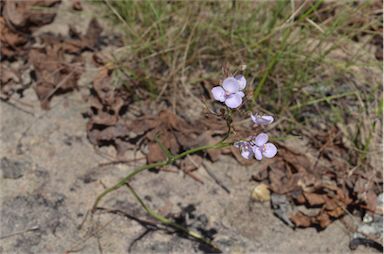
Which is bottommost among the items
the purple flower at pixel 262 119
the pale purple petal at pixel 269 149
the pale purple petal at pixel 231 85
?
the pale purple petal at pixel 269 149

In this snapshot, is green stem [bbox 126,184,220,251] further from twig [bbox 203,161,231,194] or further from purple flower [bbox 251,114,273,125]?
purple flower [bbox 251,114,273,125]

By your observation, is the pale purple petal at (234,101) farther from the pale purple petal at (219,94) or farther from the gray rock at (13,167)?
the gray rock at (13,167)

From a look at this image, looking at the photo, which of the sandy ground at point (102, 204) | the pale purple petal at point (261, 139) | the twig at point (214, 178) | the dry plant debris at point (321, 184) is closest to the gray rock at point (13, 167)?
the sandy ground at point (102, 204)

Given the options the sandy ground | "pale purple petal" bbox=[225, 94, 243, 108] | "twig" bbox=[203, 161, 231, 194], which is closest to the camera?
"pale purple petal" bbox=[225, 94, 243, 108]

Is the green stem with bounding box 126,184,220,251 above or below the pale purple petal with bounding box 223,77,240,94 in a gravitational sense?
below

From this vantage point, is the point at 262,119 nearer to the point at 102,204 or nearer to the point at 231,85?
the point at 231,85

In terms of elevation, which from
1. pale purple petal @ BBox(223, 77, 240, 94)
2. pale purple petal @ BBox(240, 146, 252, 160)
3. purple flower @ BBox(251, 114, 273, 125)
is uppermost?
pale purple petal @ BBox(223, 77, 240, 94)

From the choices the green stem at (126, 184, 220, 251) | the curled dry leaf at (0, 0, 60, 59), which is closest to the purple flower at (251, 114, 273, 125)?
the green stem at (126, 184, 220, 251)
